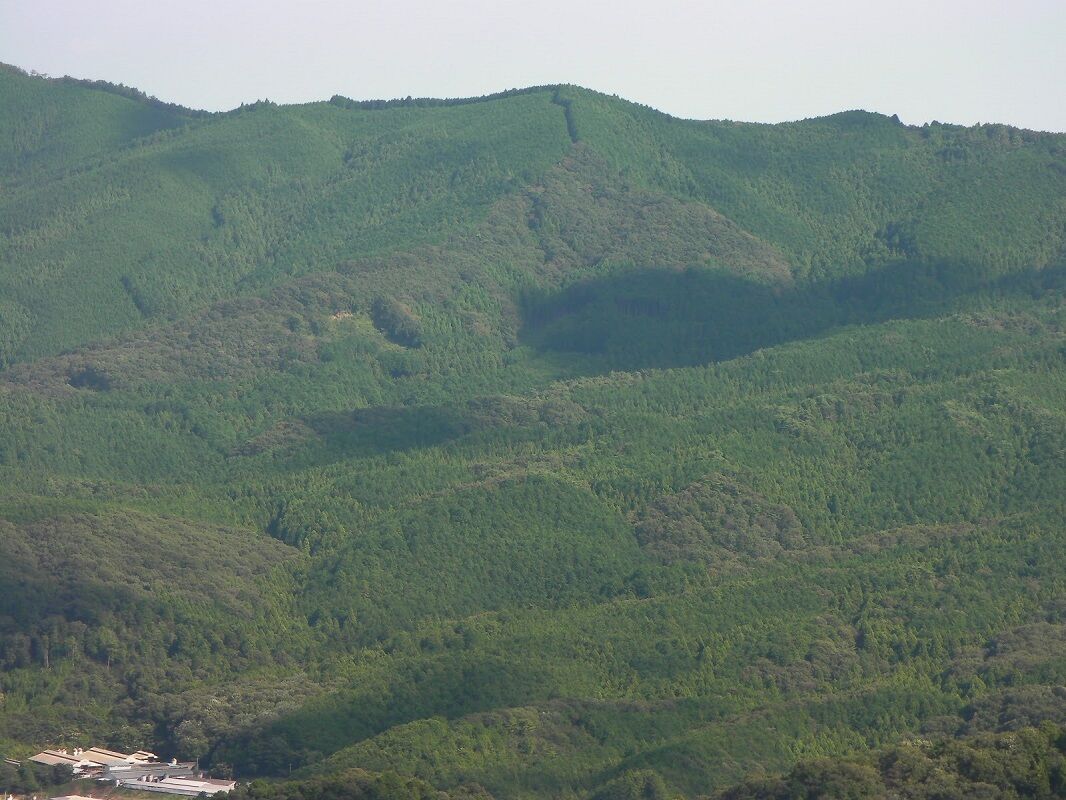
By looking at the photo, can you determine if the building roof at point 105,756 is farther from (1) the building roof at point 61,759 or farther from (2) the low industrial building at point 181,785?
(2) the low industrial building at point 181,785

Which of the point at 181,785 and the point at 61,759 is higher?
the point at 61,759

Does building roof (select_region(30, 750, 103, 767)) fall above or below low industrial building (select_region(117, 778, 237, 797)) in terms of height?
above

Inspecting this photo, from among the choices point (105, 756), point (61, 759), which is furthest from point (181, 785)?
point (105, 756)

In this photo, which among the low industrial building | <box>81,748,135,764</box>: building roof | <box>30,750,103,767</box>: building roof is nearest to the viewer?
the low industrial building

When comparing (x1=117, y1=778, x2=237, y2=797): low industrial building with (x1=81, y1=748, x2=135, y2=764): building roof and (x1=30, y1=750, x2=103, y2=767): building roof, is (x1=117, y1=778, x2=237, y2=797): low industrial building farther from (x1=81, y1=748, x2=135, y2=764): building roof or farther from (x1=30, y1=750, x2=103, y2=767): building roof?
(x1=81, y1=748, x2=135, y2=764): building roof

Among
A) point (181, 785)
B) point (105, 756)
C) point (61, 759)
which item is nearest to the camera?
point (181, 785)

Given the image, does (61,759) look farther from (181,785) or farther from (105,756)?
(181,785)

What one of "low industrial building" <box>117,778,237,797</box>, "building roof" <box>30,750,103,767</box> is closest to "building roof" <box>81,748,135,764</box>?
"building roof" <box>30,750,103,767</box>

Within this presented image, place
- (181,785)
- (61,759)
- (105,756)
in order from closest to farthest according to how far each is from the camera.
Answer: (181,785), (61,759), (105,756)

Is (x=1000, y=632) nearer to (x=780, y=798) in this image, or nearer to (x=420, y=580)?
(x=420, y=580)

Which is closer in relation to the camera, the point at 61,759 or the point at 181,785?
the point at 181,785

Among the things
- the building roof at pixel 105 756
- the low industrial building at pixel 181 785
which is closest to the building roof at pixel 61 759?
the building roof at pixel 105 756

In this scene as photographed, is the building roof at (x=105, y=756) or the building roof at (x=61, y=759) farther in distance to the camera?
the building roof at (x=105, y=756)

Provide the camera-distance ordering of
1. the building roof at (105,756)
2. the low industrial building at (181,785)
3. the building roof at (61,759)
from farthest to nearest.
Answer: the building roof at (105,756)
the building roof at (61,759)
the low industrial building at (181,785)
